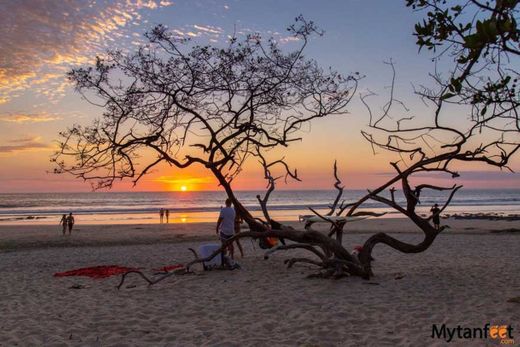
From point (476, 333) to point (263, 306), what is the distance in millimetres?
3221

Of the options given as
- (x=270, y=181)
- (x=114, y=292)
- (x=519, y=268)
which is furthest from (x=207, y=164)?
(x=519, y=268)

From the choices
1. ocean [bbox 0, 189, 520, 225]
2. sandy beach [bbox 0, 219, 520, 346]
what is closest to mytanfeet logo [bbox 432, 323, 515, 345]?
sandy beach [bbox 0, 219, 520, 346]

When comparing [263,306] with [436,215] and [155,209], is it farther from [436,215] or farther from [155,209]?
[155,209]

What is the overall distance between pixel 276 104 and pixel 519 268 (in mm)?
7141

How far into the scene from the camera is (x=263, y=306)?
7.49 m

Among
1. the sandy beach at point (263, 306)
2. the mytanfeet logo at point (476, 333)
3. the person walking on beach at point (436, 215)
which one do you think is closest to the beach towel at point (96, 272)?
the sandy beach at point (263, 306)

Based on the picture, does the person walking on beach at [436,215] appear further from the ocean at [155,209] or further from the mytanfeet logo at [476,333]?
the ocean at [155,209]

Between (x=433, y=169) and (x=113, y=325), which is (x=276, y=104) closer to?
(x=433, y=169)

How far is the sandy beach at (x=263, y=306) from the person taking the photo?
19.2ft

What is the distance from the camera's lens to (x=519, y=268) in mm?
10812

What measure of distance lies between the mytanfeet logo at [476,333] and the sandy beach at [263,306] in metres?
0.11

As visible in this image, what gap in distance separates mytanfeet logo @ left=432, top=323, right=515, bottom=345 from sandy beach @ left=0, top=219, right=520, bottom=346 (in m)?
0.11

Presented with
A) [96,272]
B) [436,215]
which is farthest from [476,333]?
[96,272]

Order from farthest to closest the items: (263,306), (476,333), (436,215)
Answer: (436,215), (263,306), (476,333)
